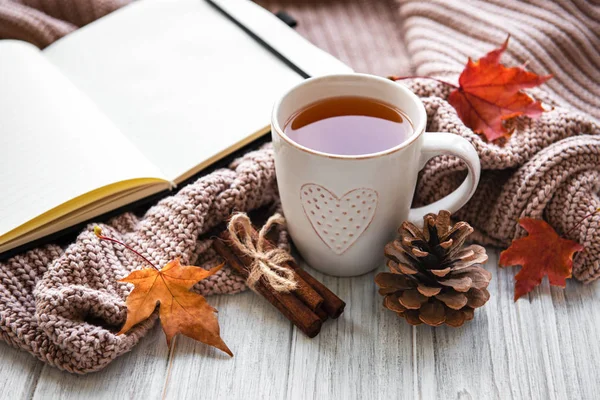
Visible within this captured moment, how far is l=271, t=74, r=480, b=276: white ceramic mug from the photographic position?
0.66 metres

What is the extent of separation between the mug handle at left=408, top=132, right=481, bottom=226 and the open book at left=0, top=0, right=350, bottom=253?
0.89ft

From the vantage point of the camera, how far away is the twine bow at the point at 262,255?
731 millimetres

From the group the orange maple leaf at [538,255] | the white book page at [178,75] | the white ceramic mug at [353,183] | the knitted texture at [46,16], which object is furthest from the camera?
the knitted texture at [46,16]

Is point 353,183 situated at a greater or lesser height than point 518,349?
greater

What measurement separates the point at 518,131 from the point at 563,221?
15 centimetres

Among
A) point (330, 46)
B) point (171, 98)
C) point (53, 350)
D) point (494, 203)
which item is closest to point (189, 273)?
point (53, 350)

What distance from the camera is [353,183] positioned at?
2.18ft

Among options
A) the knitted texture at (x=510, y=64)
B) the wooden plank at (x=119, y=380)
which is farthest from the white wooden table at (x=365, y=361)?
the knitted texture at (x=510, y=64)

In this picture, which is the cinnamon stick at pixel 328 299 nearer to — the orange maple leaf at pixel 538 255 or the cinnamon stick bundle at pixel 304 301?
the cinnamon stick bundle at pixel 304 301

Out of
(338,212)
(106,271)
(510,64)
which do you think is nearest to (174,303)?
(106,271)

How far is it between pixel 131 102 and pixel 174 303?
0.38m

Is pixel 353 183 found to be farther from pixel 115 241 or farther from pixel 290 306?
pixel 115 241

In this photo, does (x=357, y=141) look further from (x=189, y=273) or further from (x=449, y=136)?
(x=189, y=273)

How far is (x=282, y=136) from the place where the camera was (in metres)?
0.67
